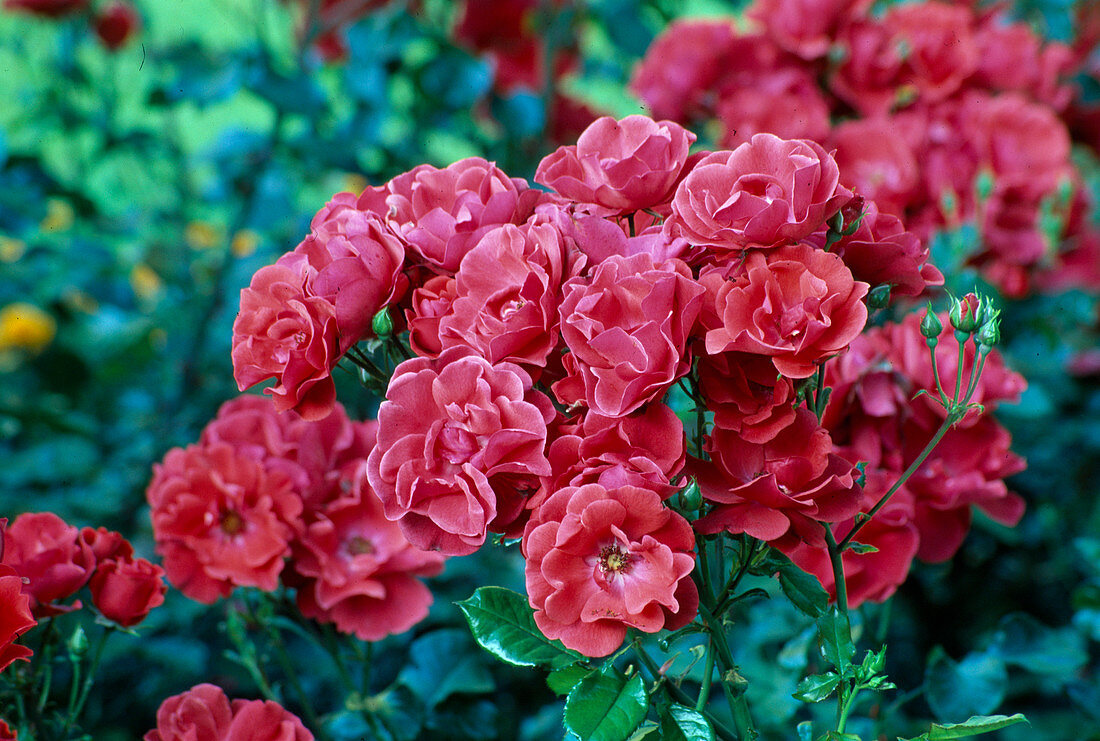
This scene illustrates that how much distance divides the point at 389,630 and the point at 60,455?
3.54 ft

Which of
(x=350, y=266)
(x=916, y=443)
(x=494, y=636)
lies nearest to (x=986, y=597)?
(x=916, y=443)

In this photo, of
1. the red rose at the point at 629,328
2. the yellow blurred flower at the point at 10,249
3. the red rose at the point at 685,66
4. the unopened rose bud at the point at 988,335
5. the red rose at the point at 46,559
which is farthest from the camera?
the yellow blurred flower at the point at 10,249

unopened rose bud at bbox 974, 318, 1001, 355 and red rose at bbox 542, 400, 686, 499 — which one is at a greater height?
red rose at bbox 542, 400, 686, 499

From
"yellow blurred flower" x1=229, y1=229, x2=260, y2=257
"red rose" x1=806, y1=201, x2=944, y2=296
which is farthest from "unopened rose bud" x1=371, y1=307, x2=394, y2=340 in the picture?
"yellow blurred flower" x1=229, y1=229, x2=260, y2=257

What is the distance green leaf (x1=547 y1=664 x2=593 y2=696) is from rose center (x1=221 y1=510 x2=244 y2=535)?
45 centimetres

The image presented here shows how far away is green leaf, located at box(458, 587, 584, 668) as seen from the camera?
817mm

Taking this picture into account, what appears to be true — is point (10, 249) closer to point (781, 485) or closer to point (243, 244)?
point (243, 244)

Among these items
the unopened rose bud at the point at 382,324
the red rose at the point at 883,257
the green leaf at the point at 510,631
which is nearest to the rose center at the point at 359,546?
the green leaf at the point at 510,631

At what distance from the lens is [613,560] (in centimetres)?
74

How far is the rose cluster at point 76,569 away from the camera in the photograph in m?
0.92

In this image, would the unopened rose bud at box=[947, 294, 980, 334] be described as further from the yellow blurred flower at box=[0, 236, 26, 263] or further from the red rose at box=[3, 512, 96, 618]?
the yellow blurred flower at box=[0, 236, 26, 263]

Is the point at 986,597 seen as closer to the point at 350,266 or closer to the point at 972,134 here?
the point at 972,134

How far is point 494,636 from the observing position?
2.73 feet

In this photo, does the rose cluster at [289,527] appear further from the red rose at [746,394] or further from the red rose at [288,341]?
the red rose at [746,394]
